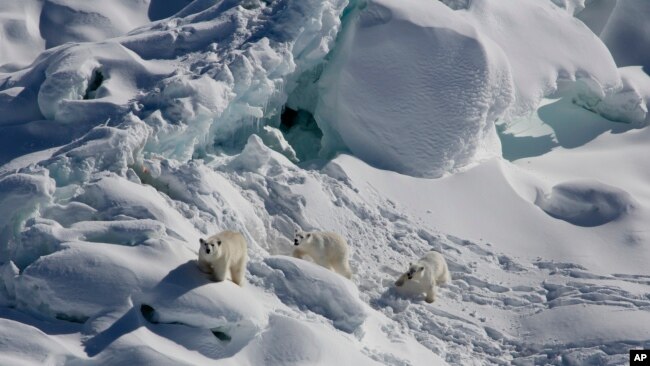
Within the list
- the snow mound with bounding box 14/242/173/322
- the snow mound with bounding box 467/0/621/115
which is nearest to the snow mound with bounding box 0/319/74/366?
the snow mound with bounding box 14/242/173/322

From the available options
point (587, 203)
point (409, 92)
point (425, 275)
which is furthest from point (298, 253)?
point (587, 203)

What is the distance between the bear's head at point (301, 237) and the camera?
32.5 ft

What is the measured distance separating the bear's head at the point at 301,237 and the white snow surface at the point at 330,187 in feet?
1.25

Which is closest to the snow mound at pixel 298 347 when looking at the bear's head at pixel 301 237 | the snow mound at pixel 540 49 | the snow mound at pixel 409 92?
the bear's head at pixel 301 237

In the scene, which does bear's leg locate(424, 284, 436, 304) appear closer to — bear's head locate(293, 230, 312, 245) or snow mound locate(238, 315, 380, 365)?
bear's head locate(293, 230, 312, 245)

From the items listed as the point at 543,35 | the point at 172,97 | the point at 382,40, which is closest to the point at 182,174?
the point at 172,97

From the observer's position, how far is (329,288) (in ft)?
30.9

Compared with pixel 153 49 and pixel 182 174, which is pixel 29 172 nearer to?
pixel 182 174

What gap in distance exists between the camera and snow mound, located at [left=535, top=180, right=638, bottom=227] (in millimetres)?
12141

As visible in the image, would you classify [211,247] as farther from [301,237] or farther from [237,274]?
[301,237]

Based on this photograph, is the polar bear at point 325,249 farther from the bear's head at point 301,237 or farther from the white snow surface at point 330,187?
the white snow surface at point 330,187

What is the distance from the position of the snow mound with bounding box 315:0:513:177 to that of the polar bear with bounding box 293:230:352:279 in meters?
2.19

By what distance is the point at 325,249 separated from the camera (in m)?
10.1

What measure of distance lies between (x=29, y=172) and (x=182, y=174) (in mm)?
1384
